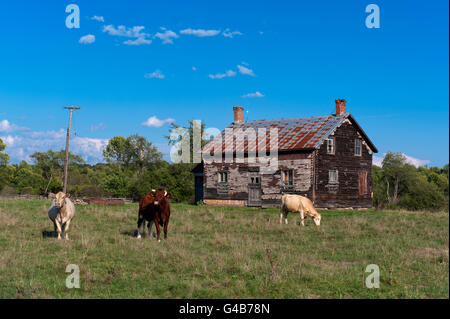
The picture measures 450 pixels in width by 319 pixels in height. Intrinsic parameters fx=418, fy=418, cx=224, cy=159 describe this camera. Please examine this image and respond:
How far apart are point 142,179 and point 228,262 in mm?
37960

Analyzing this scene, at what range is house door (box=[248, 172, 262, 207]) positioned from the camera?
32.2m

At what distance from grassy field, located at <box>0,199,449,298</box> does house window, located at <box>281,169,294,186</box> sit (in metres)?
13.5

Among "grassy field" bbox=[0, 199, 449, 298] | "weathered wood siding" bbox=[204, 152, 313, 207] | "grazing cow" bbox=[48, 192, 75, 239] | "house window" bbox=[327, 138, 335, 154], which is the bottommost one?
"grassy field" bbox=[0, 199, 449, 298]

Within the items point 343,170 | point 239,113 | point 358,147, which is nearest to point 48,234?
point 343,170

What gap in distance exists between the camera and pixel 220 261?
1032cm

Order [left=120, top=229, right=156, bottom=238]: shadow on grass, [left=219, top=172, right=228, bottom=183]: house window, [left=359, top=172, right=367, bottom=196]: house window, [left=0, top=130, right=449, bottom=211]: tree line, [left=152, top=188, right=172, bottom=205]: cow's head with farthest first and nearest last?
1. [left=0, top=130, right=449, bottom=211]: tree line
2. [left=219, top=172, right=228, bottom=183]: house window
3. [left=359, top=172, right=367, bottom=196]: house window
4. [left=120, top=229, right=156, bottom=238]: shadow on grass
5. [left=152, top=188, right=172, bottom=205]: cow's head

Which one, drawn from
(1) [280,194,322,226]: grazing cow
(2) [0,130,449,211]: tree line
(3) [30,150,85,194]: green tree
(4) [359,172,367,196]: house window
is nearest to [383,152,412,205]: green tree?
(2) [0,130,449,211]: tree line

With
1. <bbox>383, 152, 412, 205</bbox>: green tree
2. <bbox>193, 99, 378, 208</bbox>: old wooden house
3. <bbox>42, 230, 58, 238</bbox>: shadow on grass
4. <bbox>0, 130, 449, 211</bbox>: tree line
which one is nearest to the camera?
<bbox>42, 230, 58, 238</bbox>: shadow on grass

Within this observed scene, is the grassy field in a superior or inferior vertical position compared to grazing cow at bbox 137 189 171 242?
inferior

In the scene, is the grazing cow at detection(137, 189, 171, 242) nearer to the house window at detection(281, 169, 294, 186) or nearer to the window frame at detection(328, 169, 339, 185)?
the house window at detection(281, 169, 294, 186)

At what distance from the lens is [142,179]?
47.3m
